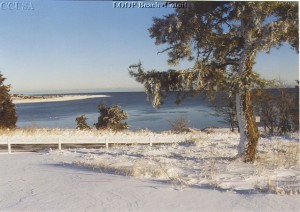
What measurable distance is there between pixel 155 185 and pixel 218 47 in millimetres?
4988

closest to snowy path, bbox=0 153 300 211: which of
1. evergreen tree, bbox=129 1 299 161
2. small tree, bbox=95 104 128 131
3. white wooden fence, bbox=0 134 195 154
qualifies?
evergreen tree, bbox=129 1 299 161

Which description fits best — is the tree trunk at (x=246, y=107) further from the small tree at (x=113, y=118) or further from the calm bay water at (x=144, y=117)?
the small tree at (x=113, y=118)

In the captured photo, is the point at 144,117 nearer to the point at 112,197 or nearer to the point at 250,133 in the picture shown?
the point at 250,133

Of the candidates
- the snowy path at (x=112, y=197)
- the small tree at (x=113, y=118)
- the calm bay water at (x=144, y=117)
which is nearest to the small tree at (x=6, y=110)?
the calm bay water at (x=144, y=117)

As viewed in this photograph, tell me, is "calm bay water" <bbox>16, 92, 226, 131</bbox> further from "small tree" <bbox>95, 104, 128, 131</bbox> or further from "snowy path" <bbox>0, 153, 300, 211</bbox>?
"snowy path" <bbox>0, 153, 300, 211</bbox>

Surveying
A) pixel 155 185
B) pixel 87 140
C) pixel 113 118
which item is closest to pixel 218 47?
pixel 155 185

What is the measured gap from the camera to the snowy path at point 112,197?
25.6 feet

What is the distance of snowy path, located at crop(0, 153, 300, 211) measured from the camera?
7801 mm

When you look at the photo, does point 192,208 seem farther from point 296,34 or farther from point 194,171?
point 296,34

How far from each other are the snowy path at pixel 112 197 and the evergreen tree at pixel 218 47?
3.30m

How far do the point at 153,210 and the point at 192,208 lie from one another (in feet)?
2.27

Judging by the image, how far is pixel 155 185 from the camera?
9141 millimetres

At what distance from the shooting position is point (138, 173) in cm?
1000

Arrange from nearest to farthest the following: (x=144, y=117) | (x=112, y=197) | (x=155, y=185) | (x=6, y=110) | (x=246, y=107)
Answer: (x=112, y=197) → (x=155, y=185) → (x=246, y=107) → (x=6, y=110) → (x=144, y=117)
